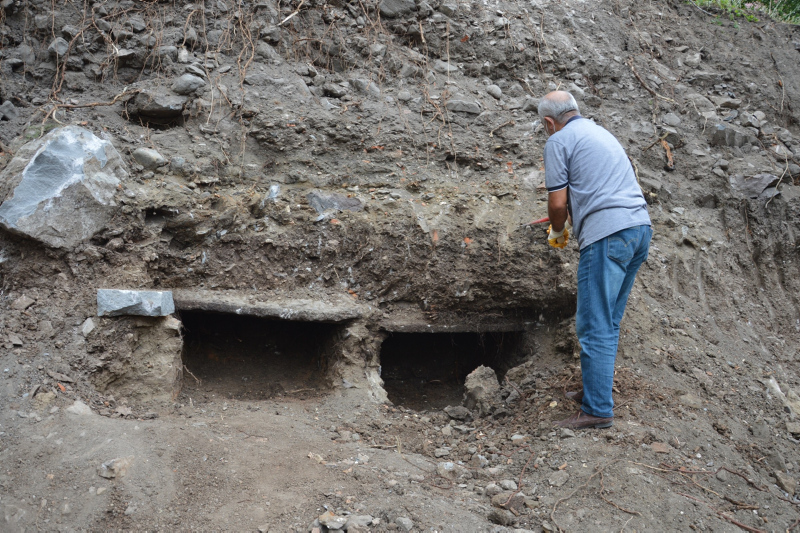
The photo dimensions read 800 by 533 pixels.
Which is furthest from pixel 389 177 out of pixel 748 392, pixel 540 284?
pixel 748 392

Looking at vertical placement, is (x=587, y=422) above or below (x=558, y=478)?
above

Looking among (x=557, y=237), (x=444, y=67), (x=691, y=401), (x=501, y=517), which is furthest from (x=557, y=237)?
(x=444, y=67)

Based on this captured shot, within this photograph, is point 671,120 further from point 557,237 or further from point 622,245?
point 622,245

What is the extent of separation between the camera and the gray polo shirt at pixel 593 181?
3.17 metres

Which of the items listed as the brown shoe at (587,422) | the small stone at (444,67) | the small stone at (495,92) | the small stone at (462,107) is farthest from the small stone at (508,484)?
the small stone at (444,67)

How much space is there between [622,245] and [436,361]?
2341mm

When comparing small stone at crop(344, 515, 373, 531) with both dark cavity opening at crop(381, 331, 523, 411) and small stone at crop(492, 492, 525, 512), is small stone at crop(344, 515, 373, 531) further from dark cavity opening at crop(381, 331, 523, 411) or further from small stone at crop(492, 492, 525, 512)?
dark cavity opening at crop(381, 331, 523, 411)

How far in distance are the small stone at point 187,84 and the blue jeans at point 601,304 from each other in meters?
3.22

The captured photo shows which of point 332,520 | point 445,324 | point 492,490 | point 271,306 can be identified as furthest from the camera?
point 445,324

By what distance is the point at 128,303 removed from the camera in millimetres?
3682

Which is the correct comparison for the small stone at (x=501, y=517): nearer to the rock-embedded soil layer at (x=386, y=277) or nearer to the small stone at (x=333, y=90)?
the rock-embedded soil layer at (x=386, y=277)

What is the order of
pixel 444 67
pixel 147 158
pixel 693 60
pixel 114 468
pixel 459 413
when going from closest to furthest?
pixel 114 468, pixel 459 413, pixel 147 158, pixel 444 67, pixel 693 60

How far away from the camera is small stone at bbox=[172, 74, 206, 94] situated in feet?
15.2

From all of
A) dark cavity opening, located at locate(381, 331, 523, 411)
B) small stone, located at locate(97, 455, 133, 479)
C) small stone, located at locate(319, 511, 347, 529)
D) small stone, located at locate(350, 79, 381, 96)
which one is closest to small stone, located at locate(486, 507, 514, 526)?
small stone, located at locate(319, 511, 347, 529)
